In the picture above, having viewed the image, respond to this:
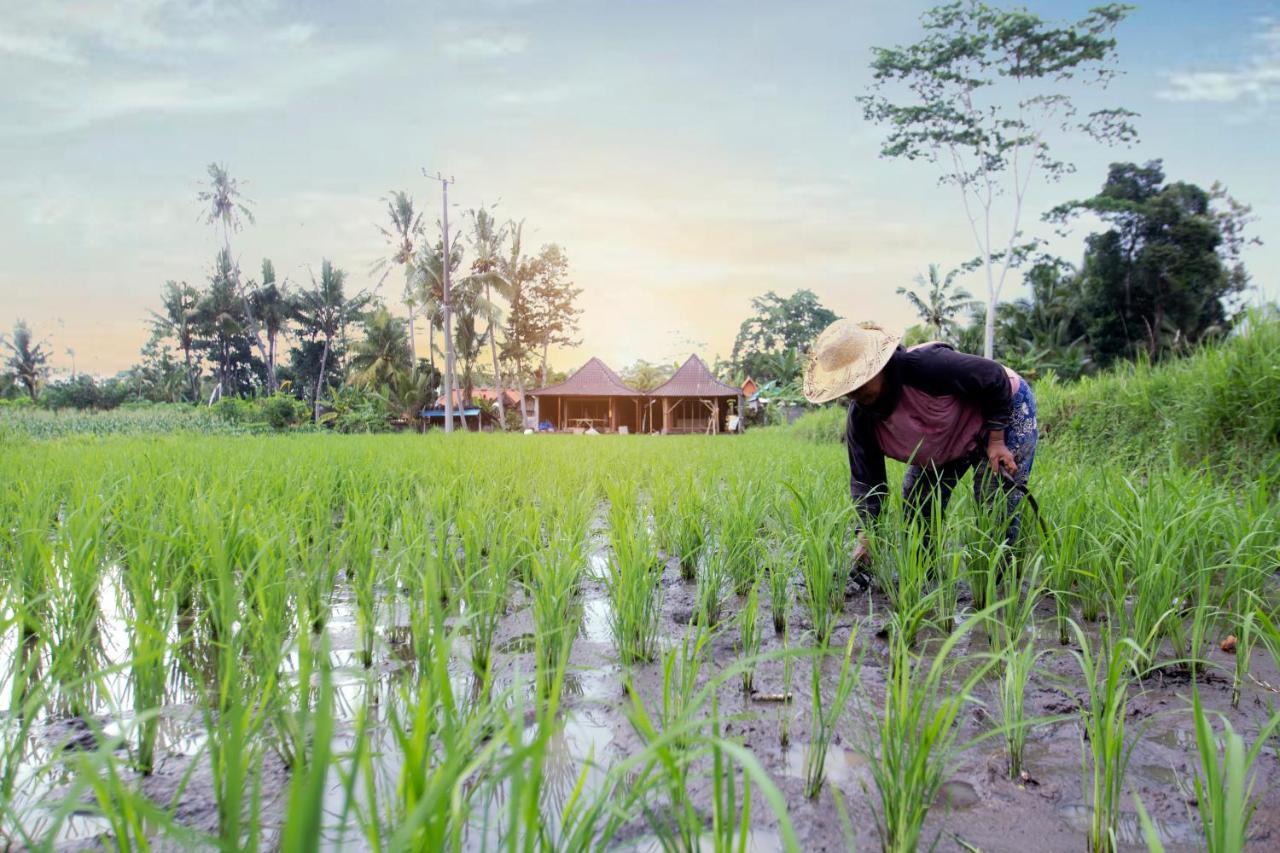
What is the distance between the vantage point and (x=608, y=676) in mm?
1616

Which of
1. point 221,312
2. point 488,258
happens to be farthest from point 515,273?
point 221,312

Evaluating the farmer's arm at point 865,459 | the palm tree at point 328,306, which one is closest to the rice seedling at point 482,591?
the farmer's arm at point 865,459

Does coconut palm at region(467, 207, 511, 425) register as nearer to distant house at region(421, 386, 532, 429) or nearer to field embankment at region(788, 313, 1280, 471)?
distant house at region(421, 386, 532, 429)

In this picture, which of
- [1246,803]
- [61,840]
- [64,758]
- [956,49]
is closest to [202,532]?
[64,758]

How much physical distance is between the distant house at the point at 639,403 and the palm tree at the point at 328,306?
10.8 metres

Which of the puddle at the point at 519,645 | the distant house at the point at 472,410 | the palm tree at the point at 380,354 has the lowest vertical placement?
the puddle at the point at 519,645

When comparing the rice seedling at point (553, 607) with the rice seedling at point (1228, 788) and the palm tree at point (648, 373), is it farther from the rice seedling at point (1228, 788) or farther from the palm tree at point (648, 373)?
the palm tree at point (648, 373)

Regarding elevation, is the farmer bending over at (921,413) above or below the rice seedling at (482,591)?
above

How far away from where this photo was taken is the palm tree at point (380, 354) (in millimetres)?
26891

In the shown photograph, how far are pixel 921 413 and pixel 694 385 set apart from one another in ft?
72.5

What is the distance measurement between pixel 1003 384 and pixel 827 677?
49.8 inches

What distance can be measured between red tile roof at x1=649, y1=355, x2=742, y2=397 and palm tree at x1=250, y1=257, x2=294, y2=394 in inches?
715

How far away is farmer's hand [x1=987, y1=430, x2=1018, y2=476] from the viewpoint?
2323mm

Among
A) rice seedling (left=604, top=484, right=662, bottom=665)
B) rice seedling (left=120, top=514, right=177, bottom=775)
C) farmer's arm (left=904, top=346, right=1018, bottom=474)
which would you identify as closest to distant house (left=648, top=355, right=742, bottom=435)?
farmer's arm (left=904, top=346, right=1018, bottom=474)
